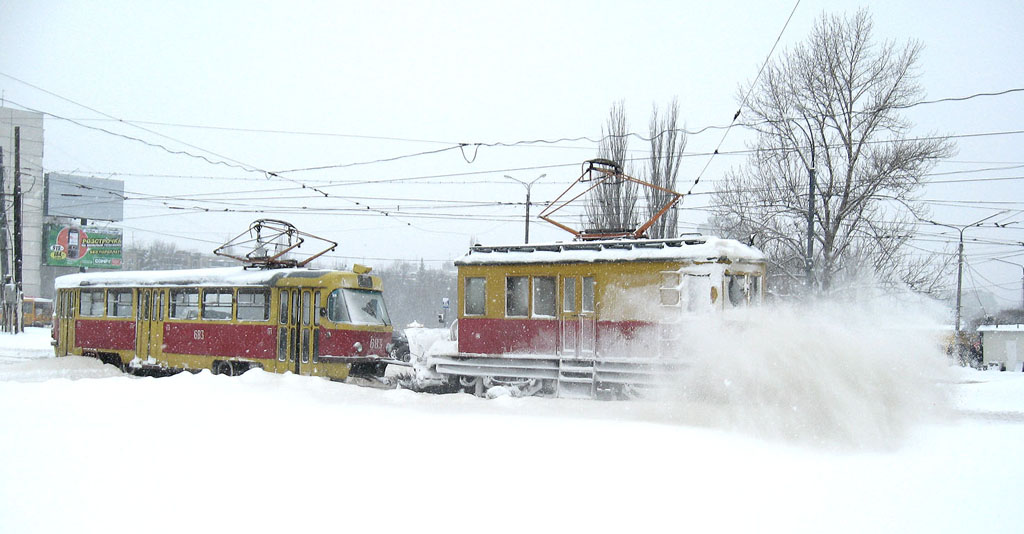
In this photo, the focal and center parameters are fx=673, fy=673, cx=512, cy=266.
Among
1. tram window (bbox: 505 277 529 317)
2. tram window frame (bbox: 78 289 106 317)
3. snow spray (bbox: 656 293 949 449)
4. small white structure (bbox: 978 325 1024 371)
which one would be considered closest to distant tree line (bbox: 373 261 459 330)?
small white structure (bbox: 978 325 1024 371)

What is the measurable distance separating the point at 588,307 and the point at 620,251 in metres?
1.35

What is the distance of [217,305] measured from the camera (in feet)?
56.7

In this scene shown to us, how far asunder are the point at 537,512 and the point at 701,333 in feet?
21.9

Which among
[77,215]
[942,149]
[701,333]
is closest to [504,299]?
[701,333]

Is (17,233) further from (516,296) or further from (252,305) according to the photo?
(516,296)

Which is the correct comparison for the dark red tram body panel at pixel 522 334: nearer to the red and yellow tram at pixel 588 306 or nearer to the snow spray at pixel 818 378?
the red and yellow tram at pixel 588 306

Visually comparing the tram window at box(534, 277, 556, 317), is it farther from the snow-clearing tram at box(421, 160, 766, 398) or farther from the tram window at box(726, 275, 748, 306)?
the tram window at box(726, 275, 748, 306)

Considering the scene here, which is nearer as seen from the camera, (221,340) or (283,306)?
(283,306)

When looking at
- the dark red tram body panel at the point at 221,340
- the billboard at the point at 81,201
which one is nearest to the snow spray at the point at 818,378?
the dark red tram body panel at the point at 221,340

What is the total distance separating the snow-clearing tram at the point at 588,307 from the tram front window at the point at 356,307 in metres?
2.07

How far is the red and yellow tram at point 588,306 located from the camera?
12953mm

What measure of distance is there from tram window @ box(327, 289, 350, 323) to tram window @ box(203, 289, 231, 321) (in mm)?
3081

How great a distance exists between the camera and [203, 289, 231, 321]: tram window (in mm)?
17109

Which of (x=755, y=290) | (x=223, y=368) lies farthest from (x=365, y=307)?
(x=755, y=290)
